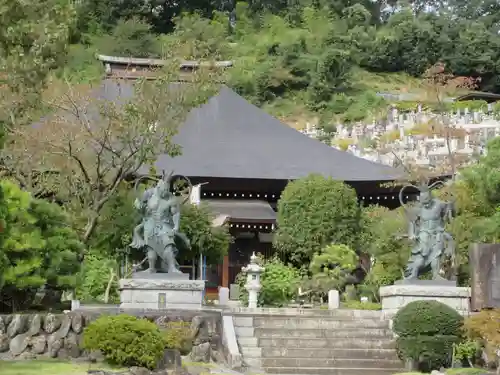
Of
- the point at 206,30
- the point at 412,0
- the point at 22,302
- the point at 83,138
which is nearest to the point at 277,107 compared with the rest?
the point at 206,30

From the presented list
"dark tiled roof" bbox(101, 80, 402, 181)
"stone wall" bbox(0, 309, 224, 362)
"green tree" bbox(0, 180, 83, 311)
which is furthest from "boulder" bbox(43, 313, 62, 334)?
"dark tiled roof" bbox(101, 80, 402, 181)

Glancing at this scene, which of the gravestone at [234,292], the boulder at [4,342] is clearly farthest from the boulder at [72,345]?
the gravestone at [234,292]

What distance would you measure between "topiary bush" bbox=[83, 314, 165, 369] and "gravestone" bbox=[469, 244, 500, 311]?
6.59 meters

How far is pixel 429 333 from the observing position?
18688 mm

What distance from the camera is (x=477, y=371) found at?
57.1 feet

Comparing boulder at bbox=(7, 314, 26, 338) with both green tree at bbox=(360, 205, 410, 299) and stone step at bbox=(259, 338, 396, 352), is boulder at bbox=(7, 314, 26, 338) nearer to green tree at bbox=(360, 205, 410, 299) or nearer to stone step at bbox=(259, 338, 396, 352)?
stone step at bbox=(259, 338, 396, 352)

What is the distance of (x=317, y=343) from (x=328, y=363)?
0.91 m

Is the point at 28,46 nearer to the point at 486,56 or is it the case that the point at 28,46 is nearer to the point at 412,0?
the point at 486,56

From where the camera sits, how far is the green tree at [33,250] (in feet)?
64.1

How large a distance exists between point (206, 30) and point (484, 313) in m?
54.0

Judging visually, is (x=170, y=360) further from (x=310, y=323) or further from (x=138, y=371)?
(x=310, y=323)

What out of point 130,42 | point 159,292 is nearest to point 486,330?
point 159,292

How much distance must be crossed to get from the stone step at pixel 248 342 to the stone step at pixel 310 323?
0.67 m

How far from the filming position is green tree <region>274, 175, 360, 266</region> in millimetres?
30297
